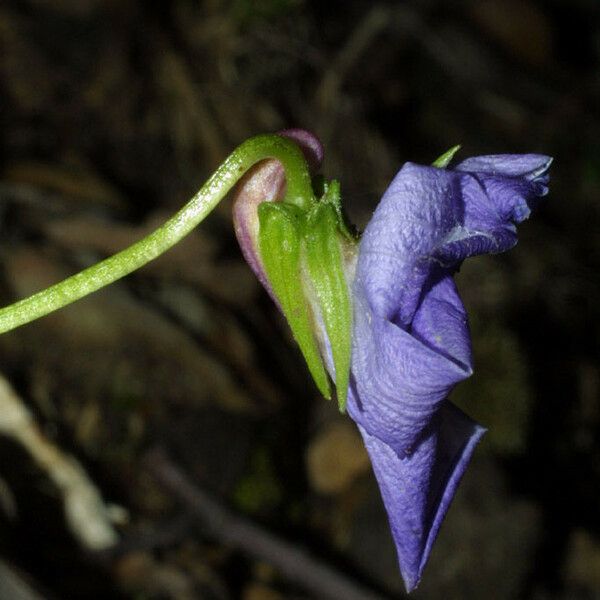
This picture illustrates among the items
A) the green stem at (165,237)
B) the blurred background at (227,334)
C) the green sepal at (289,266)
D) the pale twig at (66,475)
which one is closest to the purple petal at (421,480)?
the green sepal at (289,266)

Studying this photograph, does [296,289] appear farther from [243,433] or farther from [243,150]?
[243,433]

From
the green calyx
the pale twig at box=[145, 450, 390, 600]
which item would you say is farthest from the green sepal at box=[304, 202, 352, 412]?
the pale twig at box=[145, 450, 390, 600]

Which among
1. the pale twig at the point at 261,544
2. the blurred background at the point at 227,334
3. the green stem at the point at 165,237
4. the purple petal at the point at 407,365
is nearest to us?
the purple petal at the point at 407,365

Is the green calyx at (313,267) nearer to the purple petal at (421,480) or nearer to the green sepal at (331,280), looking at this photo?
the green sepal at (331,280)

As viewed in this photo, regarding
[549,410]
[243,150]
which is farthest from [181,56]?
[243,150]

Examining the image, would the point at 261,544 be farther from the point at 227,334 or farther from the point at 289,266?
the point at 289,266
